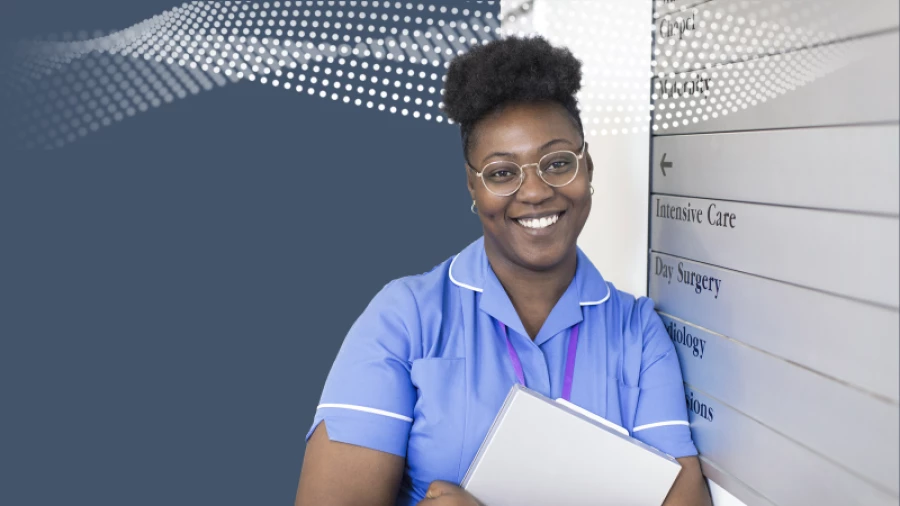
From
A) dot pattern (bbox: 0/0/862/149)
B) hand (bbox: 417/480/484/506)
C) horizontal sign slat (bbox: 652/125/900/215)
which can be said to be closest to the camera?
horizontal sign slat (bbox: 652/125/900/215)

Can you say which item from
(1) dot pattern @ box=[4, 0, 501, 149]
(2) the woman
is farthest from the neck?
(1) dot pattern @ box=[4, 0, 501, 149]

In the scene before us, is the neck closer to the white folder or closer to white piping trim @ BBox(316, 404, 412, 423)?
the white folder

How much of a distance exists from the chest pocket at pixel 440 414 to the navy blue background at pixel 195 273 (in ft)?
1.65

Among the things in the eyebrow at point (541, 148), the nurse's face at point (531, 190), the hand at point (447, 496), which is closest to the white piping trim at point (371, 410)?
the hand at point (447, 496)

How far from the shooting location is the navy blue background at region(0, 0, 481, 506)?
1699 millimetres

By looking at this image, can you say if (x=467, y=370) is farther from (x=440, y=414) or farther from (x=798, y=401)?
(x=798, y=401)

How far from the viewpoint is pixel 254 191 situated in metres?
1.85

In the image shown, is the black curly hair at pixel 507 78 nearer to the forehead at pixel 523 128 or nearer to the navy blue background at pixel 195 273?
the forehead at pixel 523 128

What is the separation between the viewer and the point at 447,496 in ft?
4.67

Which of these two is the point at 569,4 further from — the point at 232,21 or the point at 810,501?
the point at 810,501

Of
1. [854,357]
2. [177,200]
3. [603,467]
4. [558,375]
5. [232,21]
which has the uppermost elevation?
[232,21]

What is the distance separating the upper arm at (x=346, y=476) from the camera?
58.2 inches

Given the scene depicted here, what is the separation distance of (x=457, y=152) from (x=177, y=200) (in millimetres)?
687

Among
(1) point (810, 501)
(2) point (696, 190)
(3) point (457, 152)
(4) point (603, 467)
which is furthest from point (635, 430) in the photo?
(3) point (457, 152)
